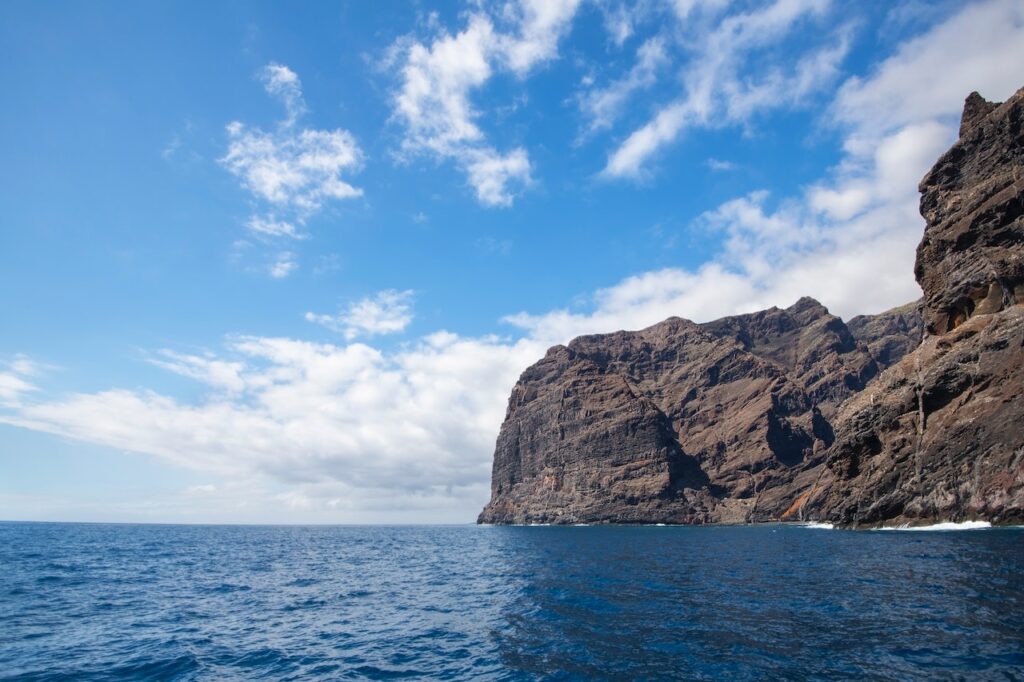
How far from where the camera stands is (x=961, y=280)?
8412 centimetres

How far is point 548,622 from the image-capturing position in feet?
84.0

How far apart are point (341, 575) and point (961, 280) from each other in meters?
95.3

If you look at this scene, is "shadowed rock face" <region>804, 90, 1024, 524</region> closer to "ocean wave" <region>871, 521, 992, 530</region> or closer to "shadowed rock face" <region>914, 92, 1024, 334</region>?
"shadowed rock face" <region>914, 92, 1024, 334</region>

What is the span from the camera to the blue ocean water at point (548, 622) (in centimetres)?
1792

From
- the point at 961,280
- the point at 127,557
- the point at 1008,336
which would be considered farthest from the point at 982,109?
the point at 127,557

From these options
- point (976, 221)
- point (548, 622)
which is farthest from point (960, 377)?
point (548, 622)

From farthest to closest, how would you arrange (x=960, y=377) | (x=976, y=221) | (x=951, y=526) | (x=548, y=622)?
(x=976, y=221) < (x=960, y=377) < (x=951, y=526) < (x=548, y=622)

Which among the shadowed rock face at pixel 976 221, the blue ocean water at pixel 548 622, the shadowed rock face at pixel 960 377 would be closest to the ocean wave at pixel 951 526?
the shadowed rock face at pixel 960 377

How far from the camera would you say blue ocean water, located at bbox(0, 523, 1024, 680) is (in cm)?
1792

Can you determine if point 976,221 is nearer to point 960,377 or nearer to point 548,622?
point 960,377

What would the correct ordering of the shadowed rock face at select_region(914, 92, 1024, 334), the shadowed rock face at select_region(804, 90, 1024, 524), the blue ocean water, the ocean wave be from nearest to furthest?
the blue ocean water → the ocean wave → the shadowed rock face at select_region(804, 90, 1024, 524) → the shadowed rock face at select_region(914, 92, 1024, 334)

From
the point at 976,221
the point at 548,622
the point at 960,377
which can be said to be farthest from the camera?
the point at 976,221

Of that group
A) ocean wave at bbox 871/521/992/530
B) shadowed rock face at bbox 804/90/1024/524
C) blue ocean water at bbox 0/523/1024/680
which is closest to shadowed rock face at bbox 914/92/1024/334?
shadowed rock face at bbox 804/90/1024/524

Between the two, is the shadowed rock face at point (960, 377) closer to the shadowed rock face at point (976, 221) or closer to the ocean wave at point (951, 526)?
the shadowed rock face at point (976, 221)
